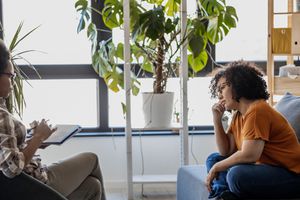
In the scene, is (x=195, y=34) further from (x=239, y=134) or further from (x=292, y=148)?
(x=292, y=148)

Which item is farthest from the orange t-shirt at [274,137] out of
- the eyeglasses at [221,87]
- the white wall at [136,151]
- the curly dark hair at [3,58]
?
the white wall at [136,151]

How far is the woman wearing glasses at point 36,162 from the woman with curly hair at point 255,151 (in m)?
0.67

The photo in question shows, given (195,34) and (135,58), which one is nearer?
(195,34)

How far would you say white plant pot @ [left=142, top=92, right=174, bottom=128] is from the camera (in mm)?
3248

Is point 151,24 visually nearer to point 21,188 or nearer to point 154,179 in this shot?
point 154,179

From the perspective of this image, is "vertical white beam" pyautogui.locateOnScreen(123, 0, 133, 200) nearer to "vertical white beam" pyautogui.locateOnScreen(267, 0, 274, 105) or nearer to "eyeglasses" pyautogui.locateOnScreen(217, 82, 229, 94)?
"eyeglasses" pyautogui.locateOnScreen(217, 82, 229, 94)

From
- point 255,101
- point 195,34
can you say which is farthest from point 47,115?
point 255,101

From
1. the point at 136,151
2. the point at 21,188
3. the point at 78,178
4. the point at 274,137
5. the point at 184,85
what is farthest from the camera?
the point at 136,151

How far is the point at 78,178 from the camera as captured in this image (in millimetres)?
2346

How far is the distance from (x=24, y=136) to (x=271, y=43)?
2140 mm

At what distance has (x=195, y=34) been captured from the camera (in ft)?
10.4

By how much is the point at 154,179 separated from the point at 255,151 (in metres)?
1.56

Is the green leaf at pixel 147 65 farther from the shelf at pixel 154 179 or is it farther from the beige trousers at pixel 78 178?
the beige trousers at pixel 78 178

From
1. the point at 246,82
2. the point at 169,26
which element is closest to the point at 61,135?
the point at 246,82
